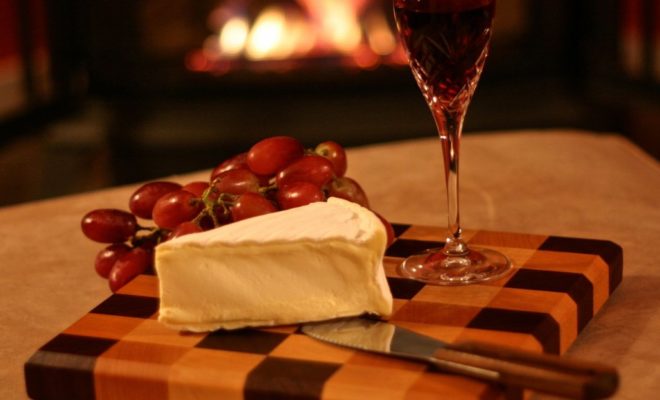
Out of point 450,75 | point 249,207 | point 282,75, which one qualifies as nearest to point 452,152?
point 450,75

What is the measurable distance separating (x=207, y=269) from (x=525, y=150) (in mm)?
829

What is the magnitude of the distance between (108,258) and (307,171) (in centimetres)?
22

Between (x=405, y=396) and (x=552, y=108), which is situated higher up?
(x=405, y=396)

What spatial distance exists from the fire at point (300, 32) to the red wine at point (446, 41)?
2099 millimetres

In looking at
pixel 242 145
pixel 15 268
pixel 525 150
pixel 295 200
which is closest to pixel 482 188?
pixel 525 150

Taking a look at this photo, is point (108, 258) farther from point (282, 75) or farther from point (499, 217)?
point (282, 75)

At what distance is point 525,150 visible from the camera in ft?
5.31

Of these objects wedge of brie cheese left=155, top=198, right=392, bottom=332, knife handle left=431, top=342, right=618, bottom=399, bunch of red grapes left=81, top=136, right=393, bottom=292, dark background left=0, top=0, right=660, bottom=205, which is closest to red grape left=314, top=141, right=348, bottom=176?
bunch of red grapes left=81, top=136, right=393, bottom=292

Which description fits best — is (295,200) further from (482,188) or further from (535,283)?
(482,188)

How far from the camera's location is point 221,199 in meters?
1.02

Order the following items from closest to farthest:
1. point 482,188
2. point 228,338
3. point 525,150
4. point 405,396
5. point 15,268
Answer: point 405,396 < point 228,338 < point 15,268 < point 482,188 < point 525,150

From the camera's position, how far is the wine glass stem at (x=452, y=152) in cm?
103

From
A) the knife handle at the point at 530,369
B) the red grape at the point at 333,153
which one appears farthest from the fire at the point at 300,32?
the knife handle at the point at 530,369

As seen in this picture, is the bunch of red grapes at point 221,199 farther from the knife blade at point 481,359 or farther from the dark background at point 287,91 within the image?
the dark background at point 287,91
